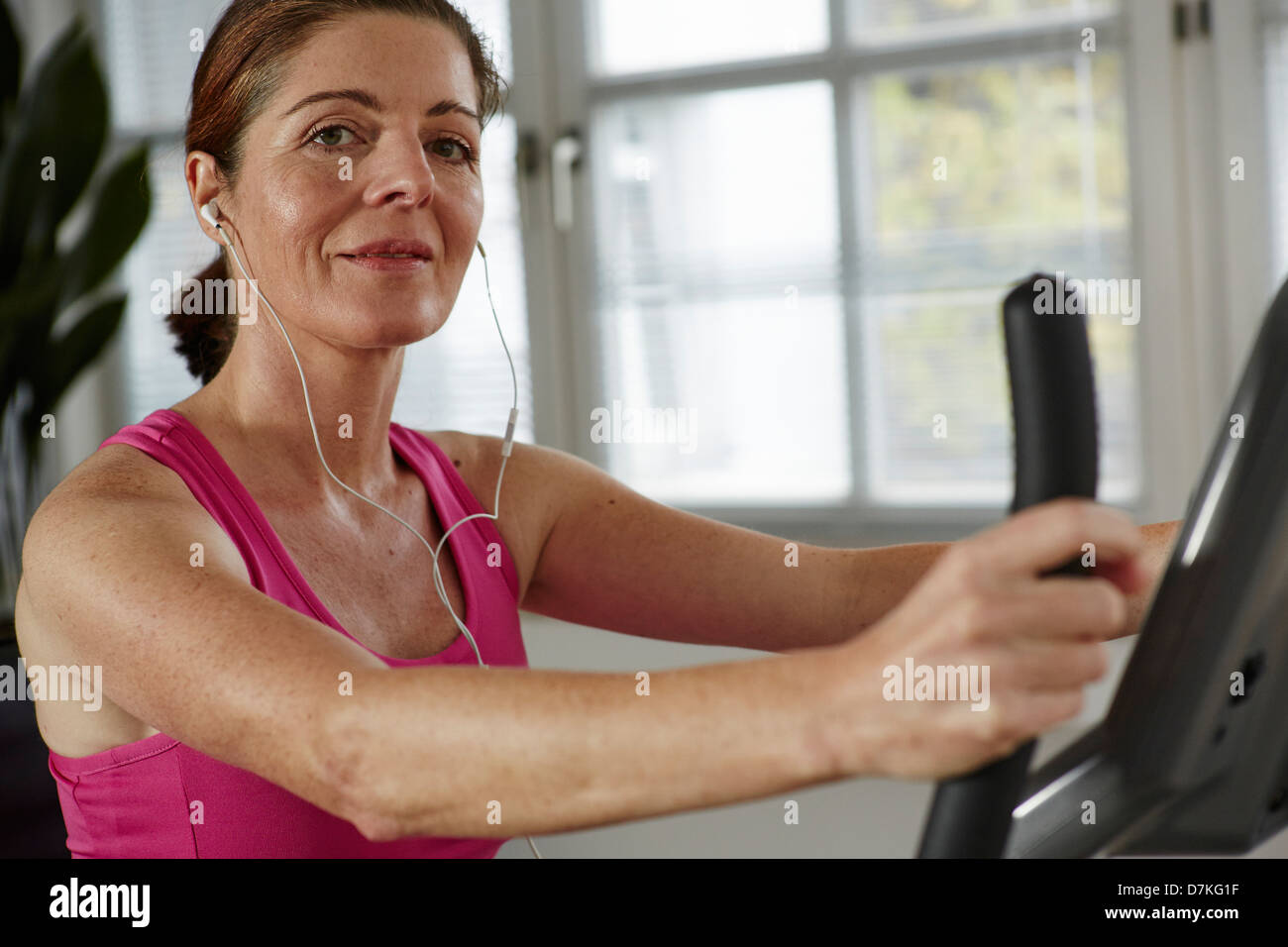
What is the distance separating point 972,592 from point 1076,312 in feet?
0.39

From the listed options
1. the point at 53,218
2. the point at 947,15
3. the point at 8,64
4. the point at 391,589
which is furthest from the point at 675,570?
the point at 8,64

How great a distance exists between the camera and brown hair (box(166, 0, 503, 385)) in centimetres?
108

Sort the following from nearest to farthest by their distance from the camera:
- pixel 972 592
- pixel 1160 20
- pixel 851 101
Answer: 1. pixel 972 592
2. pixel 1160 20
3. pixel 851 101

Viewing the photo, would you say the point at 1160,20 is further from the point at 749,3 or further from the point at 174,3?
the point at 174,3

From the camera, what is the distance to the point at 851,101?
8.18ft

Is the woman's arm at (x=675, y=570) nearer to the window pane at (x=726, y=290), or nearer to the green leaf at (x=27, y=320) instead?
the window pane at (x=726, y=290)

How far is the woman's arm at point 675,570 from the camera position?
121cm

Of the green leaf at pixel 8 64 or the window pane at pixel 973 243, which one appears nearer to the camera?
the window pane at pixel 973 243

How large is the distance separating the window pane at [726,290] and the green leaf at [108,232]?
103 centimetres

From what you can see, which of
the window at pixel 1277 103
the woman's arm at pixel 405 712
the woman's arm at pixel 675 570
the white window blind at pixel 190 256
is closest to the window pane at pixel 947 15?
the window at pixel 1277 103

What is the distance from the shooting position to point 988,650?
45 centimetres

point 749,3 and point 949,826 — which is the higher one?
point 749,3
